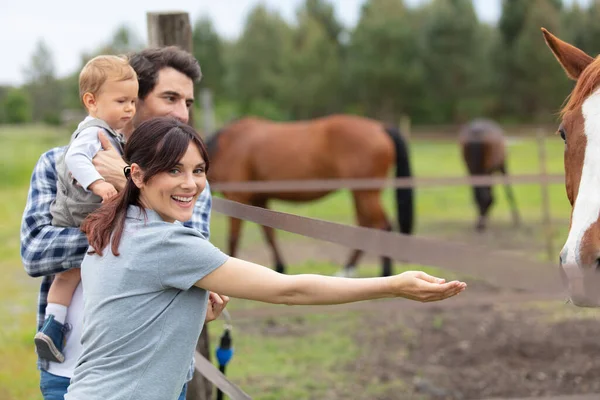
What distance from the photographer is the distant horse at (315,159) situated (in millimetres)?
8109

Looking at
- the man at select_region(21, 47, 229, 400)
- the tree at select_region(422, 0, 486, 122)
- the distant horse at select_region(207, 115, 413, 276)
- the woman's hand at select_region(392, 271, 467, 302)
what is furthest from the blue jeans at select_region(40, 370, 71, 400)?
the tree at select_region(422, 0, 486, 122)

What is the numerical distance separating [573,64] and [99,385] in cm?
185

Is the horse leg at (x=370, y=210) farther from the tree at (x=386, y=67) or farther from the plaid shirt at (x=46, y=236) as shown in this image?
the tree at (x=386, y=67)

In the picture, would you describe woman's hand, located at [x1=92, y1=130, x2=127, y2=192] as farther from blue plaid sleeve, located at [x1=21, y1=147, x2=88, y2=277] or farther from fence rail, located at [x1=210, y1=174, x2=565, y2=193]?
fence rail, located at [x1=210, y1=174, x2=565, y2=193]

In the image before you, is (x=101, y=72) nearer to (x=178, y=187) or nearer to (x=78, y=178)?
(x=78, y=178)

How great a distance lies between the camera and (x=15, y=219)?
39.7ft

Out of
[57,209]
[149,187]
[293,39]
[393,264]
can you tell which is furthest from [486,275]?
[293,39]

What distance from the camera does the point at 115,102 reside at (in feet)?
6.40

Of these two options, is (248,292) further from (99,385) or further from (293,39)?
(293,39)

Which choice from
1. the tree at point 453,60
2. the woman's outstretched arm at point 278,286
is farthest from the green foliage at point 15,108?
the woman's outstretched arm at point 278,286

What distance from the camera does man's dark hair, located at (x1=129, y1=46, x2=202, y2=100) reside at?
2.16 metres

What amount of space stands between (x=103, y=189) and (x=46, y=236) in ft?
0.74

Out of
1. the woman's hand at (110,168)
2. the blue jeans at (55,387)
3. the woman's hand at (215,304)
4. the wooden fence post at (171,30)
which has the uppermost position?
the wooden fence post at (171,30)

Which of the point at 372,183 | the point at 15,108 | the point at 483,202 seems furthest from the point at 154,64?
the point at 15,108
